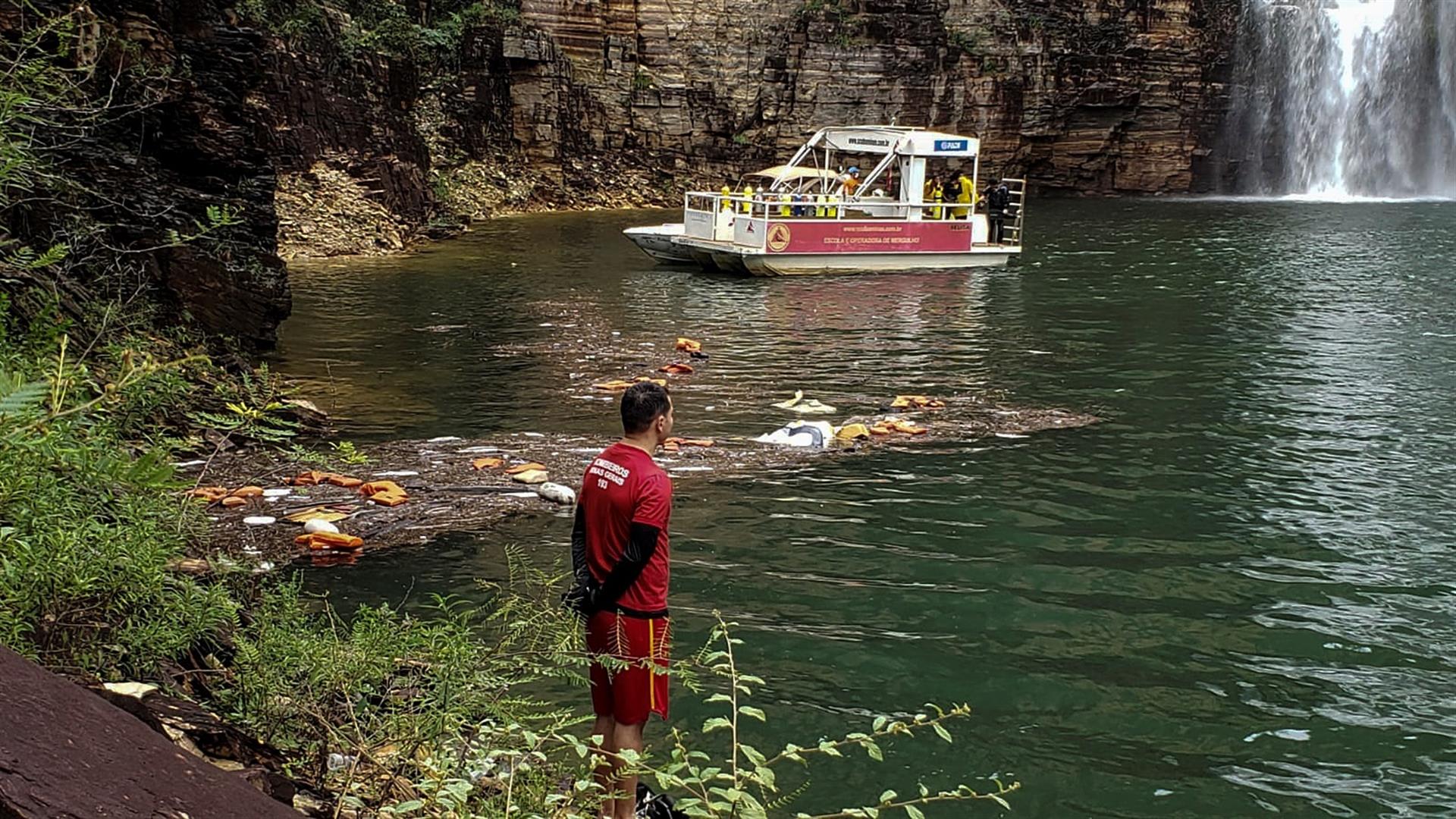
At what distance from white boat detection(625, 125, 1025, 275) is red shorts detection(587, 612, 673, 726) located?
22.5 m

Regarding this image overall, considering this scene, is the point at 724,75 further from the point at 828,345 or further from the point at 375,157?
the point at 828,345

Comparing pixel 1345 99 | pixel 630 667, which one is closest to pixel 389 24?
pixel 630 667

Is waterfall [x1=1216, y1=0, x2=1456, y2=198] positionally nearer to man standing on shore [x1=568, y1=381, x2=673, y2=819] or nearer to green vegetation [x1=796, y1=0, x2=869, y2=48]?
green vegetation [x1=796, y1=0, x2=869, y2=48]

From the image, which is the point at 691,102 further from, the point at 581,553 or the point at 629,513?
the point at 629,513

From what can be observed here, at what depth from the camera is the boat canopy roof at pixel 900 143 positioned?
28.9m

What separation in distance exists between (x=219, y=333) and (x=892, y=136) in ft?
63.1

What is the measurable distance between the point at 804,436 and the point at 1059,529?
342 centimetres

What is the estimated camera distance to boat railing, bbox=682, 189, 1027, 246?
28.0m

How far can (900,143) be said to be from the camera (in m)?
29.0

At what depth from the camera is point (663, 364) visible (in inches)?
683


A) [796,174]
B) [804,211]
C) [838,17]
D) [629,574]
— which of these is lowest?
[629,574]

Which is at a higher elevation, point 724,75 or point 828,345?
point 724,75

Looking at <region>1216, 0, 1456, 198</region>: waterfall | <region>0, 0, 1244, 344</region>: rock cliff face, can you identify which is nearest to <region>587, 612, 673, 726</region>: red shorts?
<region>0, 0, 1244, 344</region>: rock cliff face

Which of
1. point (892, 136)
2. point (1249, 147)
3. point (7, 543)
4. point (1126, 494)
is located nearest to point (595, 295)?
point (892, 136)
